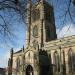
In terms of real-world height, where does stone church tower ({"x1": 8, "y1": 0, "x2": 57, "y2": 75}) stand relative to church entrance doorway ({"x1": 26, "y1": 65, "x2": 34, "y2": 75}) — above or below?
above

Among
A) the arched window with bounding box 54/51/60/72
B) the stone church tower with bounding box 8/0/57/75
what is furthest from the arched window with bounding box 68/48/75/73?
the stone church tower with bounding box 8/0/57/75

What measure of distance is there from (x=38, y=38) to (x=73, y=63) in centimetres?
1675

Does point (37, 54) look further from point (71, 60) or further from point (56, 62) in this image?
point (71, 60)

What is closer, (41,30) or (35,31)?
(41,30)

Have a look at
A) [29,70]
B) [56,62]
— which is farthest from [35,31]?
[56,62]

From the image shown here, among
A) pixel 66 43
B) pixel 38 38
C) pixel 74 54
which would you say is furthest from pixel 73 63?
pixel 38 38

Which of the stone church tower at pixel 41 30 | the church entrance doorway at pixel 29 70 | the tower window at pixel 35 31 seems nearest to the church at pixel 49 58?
the church entrance doorway at pixel 29 70

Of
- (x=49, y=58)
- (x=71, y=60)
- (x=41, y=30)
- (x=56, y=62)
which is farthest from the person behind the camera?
(x=41, y=30)

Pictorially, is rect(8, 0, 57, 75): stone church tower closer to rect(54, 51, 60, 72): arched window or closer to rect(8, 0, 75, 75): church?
rect(8, 0, 75, 75): church

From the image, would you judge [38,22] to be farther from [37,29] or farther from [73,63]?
[73,63]

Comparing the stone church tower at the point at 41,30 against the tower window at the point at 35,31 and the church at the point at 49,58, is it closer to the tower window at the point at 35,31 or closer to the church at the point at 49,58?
the tower window at the point at 35,31

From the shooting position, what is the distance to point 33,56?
5509cm

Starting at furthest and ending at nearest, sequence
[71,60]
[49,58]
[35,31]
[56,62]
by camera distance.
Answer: [35,31] → [49,58] → [56,62] → [71,60]

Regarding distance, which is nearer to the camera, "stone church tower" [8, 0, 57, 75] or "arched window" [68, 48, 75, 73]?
"arched window" [68, 48, 75, 73]
